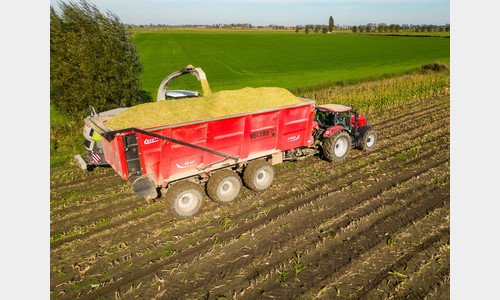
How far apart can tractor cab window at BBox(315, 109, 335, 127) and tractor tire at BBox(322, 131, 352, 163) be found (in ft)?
1.93

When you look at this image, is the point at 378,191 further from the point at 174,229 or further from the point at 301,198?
the point at 174,229

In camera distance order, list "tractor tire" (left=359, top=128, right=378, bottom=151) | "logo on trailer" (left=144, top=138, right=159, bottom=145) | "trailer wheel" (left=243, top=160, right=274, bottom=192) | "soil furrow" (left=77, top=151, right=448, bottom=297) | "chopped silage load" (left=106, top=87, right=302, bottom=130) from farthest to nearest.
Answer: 1. "tractor tire" (left=359, top=128, right=378, bottom=151)
2. "trailer wheel" (left=243, top=160, right=274, bottom=192)
3. "chopped silage load" (left=106, top=87, right=302, bottom=130)
4. "logo on trailer" (left=144, top=138, right=159, bottom=145)
5. "soil furrow" (left=77, top=151, right=448, bottom=297)

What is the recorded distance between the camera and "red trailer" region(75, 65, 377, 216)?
7598 millimetres

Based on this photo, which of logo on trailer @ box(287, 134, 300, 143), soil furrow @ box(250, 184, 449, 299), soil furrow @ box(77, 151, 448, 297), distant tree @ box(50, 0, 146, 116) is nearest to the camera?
soil furrow @ box(250, 184, 449, 299)

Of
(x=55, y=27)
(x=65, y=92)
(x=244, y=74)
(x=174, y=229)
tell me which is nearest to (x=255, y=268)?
(x=174, y=229)

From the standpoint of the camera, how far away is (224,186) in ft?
29.1

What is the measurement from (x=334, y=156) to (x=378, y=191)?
2231 millimetres

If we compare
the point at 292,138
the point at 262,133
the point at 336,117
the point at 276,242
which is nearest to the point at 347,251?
the point at 276,242

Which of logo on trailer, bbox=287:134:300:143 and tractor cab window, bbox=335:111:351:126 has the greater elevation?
tractor cab window, bbox=335:111:351:126

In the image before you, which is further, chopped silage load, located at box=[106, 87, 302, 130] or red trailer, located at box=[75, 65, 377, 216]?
chopped silage load, located at box=[106, 87, 302, 130]

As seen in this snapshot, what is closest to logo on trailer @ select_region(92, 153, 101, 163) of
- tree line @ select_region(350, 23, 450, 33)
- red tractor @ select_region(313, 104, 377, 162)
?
red tractor @ select_region(313, 104, 377, 162)

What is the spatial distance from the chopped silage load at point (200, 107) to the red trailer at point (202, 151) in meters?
0.30

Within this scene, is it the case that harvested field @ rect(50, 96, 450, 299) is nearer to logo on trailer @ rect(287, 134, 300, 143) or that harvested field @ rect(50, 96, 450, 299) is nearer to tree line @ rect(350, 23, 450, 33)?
logo on trailer @ rect(287, 134, 300, 143)

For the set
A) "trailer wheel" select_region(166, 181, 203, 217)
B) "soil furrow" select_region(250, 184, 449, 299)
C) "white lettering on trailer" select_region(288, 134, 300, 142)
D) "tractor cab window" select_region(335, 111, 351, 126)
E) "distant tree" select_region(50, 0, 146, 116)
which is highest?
"distant tree" select_region(50, 0, 146, 116)
